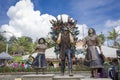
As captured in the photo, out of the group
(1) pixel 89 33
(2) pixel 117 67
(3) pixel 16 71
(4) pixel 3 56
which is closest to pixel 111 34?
(4) pixel 3 56

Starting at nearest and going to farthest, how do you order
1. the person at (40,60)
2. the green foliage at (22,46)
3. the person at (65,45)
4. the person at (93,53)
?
the person at (93,53)
the person at (65,45)
the person at (40,60)
the green foliage at (22,46)

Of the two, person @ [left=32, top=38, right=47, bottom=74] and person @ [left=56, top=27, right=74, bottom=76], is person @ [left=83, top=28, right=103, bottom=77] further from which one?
person @ [left=32, top=38, right=47, bottom=74]

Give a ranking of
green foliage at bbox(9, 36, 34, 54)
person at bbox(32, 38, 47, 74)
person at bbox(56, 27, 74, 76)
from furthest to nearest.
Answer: green foliage at bbox(9, 36, 34, 54) < person at bbox(32, 38, 47, 74) < person at bbox(56, 27, 74, 76)

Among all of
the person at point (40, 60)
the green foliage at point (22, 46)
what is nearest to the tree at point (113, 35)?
the green foliage at point (22, 46)

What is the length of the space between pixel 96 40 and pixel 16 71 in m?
20.1

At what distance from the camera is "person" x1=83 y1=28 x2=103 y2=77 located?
10.2 meters

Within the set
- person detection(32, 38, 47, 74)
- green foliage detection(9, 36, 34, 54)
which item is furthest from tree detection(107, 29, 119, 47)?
person detection(32, 38, 47, 74)

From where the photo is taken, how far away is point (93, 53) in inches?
407

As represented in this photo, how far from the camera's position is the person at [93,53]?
10156 mm

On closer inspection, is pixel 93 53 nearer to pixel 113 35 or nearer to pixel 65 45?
pixel 65 45

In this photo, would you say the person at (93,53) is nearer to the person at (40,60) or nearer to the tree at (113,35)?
the person at (40,60)

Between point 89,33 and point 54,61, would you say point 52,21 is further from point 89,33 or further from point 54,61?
point 89,33

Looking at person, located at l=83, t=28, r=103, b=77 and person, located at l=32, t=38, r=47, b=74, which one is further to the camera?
person, located at l=32, t=38, r=47, b=74

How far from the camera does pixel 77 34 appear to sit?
160 feet
